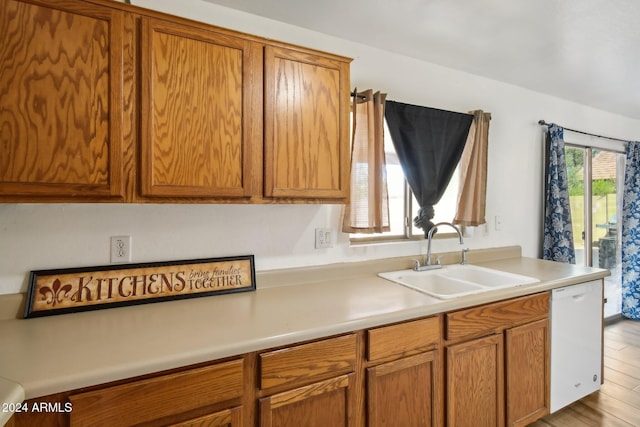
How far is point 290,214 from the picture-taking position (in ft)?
5.98

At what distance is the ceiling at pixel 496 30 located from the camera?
5.33 ft

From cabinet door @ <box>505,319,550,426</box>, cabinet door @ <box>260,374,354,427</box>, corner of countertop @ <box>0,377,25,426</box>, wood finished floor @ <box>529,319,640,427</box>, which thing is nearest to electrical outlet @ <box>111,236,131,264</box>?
corner of countertop @ <box>0,377,25,426</box>

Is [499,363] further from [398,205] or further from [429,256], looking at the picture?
[398,205]

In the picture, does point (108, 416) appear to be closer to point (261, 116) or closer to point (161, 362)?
point (161, 362)

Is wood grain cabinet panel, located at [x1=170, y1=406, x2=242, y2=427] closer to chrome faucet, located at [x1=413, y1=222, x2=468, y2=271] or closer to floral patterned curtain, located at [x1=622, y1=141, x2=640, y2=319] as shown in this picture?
chrome faucet, located at [x1=413, y1=222, x2=468, y2=271]

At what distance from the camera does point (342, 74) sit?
1.60m

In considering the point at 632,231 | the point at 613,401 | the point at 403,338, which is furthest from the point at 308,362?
the point at 632,231

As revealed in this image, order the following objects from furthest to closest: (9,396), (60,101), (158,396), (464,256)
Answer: (464,256) → (60,101) → (158,396) → (9,396)

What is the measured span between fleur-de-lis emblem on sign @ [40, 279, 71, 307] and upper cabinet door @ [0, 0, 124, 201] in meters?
0.42

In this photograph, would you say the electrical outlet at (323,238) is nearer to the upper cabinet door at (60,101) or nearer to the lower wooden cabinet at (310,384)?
the lower wooden cabinet at (310,384)

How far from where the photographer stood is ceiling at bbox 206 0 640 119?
1624 mm

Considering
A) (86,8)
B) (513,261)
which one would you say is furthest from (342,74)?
(513,261)

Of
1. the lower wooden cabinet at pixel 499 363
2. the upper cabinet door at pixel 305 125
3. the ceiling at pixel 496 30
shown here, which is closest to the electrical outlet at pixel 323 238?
the upper cabinet door at pixel 305 125

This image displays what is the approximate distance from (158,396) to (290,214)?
1063mm
